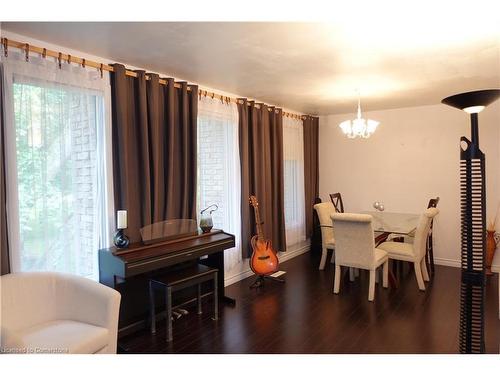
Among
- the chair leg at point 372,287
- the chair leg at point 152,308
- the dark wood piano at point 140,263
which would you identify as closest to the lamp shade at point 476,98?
the chair leg at point 372,287

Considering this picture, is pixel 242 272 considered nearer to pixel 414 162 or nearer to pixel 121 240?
pixel 121 240

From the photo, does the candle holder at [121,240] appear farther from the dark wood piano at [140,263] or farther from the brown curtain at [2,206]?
the brown curtain at [2,206]

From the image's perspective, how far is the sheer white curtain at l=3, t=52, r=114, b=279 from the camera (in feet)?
7.16

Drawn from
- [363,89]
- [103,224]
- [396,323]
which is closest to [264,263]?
[396,323]

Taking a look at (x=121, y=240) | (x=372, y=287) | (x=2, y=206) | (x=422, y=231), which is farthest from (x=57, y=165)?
(x=422, y=231)

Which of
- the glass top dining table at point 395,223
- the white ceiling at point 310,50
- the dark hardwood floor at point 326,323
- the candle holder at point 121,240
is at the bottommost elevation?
the dark hardwood floor at point 326,323

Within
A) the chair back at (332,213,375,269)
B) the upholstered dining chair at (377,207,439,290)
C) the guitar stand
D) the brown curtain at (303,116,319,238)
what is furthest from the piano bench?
the brown curtain at (303,116,319,238)

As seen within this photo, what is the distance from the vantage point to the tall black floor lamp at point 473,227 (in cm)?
180

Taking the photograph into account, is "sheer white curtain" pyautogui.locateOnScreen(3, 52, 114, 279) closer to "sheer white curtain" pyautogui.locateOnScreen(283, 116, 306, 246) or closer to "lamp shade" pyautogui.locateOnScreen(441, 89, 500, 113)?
"lamp shade" pyautogui.locateOnScreen(441, 89, 500, 113)

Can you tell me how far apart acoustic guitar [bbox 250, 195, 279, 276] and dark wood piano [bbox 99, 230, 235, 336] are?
0.67 meters

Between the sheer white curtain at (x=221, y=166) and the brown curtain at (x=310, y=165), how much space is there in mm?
1687

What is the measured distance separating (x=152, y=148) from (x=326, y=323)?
2157mm

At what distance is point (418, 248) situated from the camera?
11.9ft
